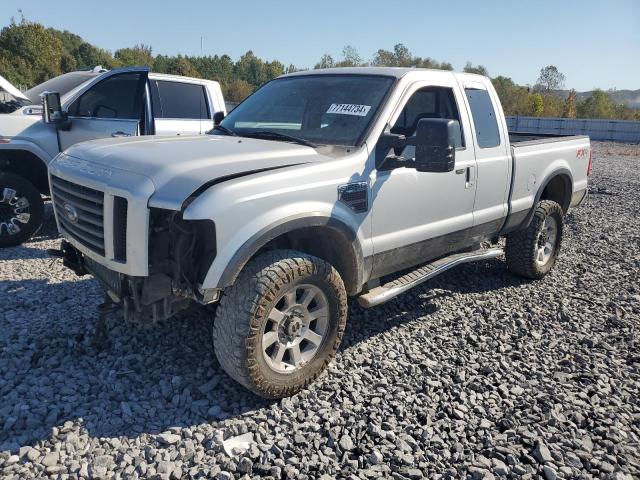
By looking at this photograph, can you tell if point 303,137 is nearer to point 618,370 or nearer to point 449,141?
point 449,141

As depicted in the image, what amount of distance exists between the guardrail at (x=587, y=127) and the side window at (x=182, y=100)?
26606mm

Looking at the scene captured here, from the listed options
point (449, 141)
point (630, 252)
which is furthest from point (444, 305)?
point (630, 252)

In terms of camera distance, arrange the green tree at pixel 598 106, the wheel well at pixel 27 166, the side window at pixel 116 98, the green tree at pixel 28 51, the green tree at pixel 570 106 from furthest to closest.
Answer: the green tree at pixel 570 106 < the green tree at pixel 598 106 < the green tree at pixel 28 51 < the side window at pixel 116 98 < the wheel well at pixel 27 166

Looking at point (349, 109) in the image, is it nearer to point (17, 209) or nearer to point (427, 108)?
point (427, 108)

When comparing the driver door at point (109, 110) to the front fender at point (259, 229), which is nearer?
the front fender at point (259, 229)

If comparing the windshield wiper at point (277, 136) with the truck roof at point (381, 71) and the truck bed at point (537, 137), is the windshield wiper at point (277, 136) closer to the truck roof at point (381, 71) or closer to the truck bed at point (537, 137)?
the truck roof at point (381, 71)

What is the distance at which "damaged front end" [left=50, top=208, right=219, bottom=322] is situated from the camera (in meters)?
2.82

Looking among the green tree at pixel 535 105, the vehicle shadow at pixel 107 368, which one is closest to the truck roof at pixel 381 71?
the vehicle shadow at pixel 107 368

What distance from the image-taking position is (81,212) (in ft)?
10.3

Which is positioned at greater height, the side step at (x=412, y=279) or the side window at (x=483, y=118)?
the side window at (x=483, y=118)

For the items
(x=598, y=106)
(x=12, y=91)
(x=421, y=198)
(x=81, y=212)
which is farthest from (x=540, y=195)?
(x=598, y=106)

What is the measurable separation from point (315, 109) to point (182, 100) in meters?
4.06

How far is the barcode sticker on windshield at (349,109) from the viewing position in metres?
3.71

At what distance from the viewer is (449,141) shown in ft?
10.5
